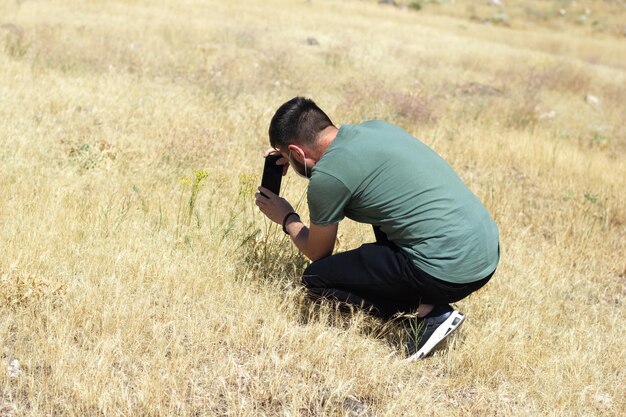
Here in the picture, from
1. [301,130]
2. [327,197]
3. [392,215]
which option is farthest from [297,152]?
[392,215]

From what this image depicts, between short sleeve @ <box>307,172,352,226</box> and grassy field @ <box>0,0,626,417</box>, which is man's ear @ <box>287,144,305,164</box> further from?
grassy field @ <box>0,0,626,417</box>

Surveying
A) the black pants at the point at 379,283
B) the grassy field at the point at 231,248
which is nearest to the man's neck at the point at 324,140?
the black pants at the point at 379,283

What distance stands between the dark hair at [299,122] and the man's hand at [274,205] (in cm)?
50

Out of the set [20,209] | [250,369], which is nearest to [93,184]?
[20,209]

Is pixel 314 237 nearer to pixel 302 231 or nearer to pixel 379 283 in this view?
pixel 302 231

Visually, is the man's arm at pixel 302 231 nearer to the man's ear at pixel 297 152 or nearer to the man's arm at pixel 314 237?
the man's arm at pixel 314 237

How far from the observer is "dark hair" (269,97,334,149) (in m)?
3.73

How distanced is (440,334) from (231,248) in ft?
5.12

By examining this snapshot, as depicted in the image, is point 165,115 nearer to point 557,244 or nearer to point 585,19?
point 557,244

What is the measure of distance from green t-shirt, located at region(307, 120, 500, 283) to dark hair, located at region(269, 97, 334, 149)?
0.47 ft

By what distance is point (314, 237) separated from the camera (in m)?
3.86

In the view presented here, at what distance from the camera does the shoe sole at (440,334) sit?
389cm

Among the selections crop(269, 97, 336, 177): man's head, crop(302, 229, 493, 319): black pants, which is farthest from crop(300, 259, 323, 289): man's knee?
crop(269, 97, 336, 177): man's head

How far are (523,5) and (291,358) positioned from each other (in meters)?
39.6
